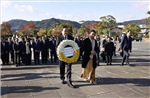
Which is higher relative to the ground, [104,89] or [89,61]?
[89,61]

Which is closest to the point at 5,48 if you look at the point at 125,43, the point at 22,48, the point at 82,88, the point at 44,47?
the point at 22,48

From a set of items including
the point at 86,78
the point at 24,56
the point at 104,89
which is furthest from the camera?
the point at 24,56

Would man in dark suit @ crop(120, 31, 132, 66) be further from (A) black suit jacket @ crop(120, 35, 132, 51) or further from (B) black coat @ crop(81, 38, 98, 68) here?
(B) black coat @ crop(81, 38, 98, 68)

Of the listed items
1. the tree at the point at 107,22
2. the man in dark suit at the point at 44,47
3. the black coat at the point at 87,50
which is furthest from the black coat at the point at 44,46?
the tree at the point at 107,22

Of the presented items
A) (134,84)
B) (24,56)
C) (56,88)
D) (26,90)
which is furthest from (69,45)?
(24,56)

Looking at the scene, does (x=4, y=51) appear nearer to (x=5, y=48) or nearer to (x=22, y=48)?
(x=5, y=48)

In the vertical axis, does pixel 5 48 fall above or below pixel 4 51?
above

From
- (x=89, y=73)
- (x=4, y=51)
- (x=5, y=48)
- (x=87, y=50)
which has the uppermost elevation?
(x=87, y=50)

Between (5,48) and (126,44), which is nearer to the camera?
(126,44)

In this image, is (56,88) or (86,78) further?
(86,78)

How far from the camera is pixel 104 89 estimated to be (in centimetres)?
691

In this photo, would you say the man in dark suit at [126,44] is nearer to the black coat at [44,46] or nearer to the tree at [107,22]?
the black coat at [44,46]

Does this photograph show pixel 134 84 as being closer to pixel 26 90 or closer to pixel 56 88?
pixel 56 88

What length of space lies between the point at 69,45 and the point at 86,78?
1.56 meters
